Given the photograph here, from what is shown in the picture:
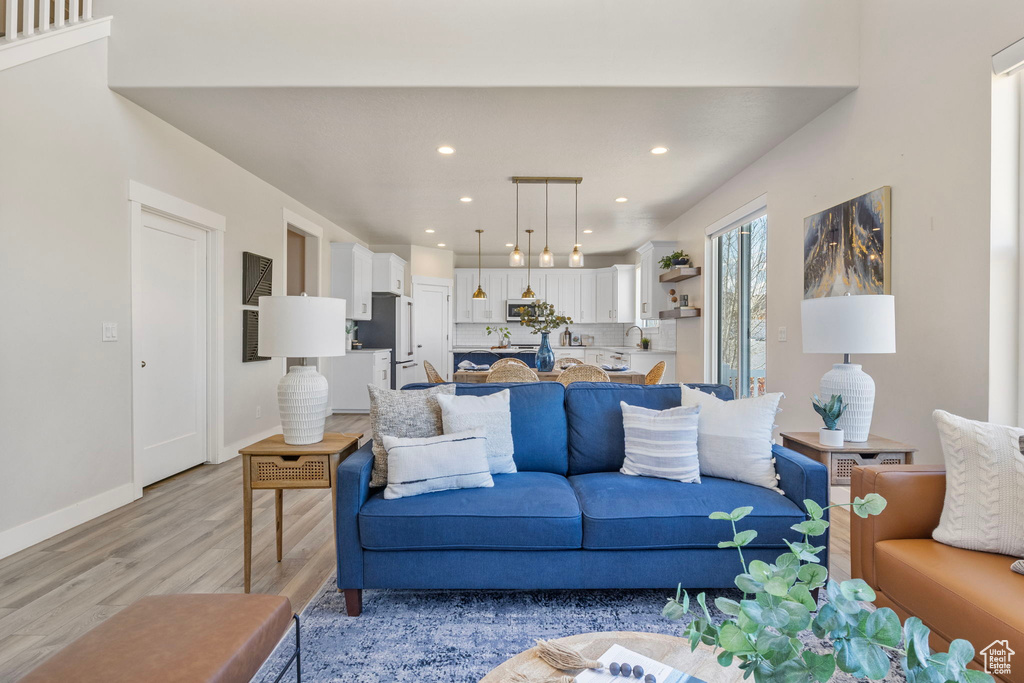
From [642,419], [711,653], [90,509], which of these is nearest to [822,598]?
[642,419]

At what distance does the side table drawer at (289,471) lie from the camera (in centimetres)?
222

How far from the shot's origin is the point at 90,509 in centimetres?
309

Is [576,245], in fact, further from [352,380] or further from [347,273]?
[352,380]

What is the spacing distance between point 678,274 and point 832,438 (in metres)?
4.07

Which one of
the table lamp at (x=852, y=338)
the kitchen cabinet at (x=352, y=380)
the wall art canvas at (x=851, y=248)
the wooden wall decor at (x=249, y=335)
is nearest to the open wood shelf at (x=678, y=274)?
the wall art canvas at (x=851, y=248)

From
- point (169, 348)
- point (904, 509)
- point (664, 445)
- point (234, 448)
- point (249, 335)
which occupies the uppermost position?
point (249, 335)

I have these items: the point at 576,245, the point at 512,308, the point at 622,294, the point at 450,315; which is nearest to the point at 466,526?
the point at 576,245

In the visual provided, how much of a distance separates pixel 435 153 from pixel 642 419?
2.98m

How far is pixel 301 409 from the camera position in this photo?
2.29 metres

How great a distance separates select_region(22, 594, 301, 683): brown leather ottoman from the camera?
106 cm

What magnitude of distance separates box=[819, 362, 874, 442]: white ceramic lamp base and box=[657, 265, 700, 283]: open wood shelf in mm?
3591

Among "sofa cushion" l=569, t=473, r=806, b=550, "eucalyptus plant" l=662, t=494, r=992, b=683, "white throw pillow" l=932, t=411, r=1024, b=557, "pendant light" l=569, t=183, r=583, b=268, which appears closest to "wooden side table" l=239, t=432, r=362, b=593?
"sofa cushion" l=569, t=473, r=806, b=550

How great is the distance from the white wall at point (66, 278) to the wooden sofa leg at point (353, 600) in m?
1.96

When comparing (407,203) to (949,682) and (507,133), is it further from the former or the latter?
(949,682)
